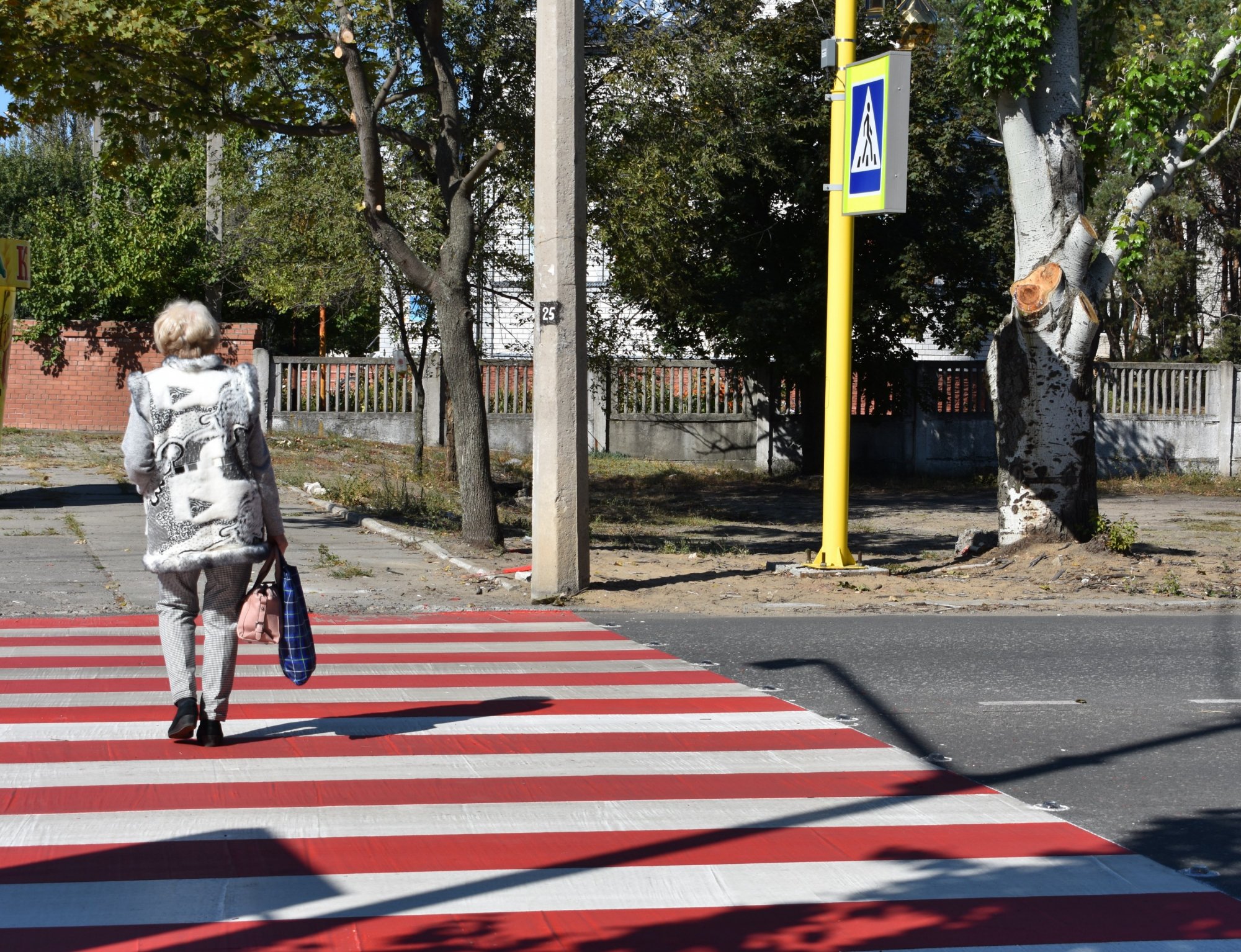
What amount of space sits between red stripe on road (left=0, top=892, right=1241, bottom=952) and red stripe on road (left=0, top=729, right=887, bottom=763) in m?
2.01

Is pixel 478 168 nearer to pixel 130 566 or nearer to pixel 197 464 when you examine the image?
pixel 130 566

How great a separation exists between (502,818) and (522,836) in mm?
228

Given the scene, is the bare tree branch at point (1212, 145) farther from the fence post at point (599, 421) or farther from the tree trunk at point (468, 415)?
the fence post at point (599, 421)

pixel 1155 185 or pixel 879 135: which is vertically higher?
pixel 879 135

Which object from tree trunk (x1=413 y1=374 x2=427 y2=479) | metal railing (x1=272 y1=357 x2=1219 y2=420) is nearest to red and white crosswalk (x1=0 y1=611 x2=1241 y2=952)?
tree trunk (x1=413 y1=374 x2=427 y2=479)

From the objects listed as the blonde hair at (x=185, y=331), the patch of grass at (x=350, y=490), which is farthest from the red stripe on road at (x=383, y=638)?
the patch of grass at (x=350, y=490)

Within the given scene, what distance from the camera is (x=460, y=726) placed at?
682 cm

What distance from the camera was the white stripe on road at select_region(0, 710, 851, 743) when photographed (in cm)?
645

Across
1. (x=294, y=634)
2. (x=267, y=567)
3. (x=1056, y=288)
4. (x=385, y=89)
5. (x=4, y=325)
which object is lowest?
(x=294, y=634)

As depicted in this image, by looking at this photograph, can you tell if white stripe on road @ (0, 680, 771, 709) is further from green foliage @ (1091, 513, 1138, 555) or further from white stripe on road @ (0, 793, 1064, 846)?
green foliage @ (1091, 513, 1138, 555)

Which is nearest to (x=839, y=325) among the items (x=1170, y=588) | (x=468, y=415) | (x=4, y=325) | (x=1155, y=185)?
(x=1155, y=185)

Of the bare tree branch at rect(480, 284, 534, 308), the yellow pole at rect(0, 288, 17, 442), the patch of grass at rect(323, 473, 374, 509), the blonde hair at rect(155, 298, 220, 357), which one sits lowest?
the patch of grass at rect(323, 473, 374, 509)

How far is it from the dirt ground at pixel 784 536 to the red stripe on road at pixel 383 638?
152 centimetres

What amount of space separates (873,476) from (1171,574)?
538 inches
